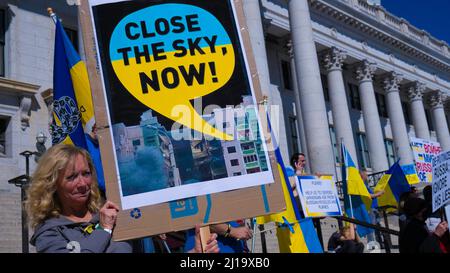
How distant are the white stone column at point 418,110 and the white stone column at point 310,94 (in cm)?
1563

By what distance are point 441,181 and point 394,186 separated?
764 cm

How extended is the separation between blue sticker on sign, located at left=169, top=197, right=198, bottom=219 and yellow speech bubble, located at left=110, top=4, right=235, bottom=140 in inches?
18.4

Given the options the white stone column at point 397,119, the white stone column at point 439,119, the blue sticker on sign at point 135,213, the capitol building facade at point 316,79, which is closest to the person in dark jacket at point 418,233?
the blue sticker on sign at point 135,213

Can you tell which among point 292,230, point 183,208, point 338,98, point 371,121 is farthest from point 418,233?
point 371,121

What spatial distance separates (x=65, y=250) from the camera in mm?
2824

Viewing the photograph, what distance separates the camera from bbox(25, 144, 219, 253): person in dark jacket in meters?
2.92

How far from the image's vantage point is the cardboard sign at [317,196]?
879cm

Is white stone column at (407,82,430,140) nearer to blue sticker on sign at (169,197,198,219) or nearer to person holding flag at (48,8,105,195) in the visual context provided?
person holding flag at (48,8,105,195)

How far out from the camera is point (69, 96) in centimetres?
683

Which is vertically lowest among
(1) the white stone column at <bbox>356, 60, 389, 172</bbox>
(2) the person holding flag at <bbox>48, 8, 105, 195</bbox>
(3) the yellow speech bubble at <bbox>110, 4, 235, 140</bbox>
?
(3) the yellow speech bubble at <bbox>110, 4, 235, 140</bbox>

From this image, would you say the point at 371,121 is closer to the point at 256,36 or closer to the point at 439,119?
the point at 439,119

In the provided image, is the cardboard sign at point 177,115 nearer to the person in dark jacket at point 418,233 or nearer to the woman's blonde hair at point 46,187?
the woman's blonde hair at point 46,187

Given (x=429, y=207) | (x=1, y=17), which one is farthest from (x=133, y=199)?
(x=1, y=17)

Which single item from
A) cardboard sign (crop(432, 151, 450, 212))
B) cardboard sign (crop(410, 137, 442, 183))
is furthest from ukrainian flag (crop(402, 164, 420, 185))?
cardboard sign (crop(432, 151, 450, 212))
